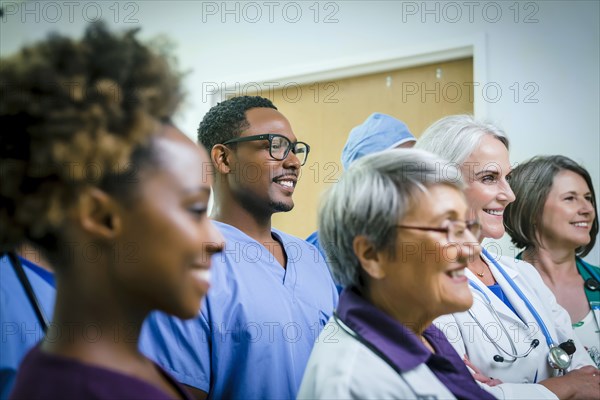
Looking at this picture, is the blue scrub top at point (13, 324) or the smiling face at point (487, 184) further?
the smiling face at point (487, 184)

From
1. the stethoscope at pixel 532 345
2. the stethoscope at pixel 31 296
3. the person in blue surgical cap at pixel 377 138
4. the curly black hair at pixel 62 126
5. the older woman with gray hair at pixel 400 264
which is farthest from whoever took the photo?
the person in blue surgical cap at pixel 377 138

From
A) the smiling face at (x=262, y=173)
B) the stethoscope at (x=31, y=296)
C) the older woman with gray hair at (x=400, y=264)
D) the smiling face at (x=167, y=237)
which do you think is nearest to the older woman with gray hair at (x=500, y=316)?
the older woman with gray hair at (x=400, y=264)

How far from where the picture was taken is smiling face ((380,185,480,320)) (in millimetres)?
1030

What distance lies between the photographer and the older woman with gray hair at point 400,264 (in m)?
0.99

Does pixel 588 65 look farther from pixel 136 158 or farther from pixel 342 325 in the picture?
pixel 136 158

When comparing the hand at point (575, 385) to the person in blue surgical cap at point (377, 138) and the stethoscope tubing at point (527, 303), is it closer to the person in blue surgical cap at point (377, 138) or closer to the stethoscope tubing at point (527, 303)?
the stethoscope tubing at point (527, 303)

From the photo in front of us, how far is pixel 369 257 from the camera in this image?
106cm

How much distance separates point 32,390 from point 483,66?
234cm

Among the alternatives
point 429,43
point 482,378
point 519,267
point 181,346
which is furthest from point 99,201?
point 429,43

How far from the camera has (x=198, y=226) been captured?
748mm

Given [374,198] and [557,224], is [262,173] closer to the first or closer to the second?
[374,198]

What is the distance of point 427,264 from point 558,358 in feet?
2.05

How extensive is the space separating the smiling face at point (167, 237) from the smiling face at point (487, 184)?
1051 mm

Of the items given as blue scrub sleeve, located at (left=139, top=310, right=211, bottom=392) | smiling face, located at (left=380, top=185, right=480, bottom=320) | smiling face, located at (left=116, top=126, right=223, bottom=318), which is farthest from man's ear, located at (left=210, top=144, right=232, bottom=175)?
Answer: smiling face, located at (left=116, top=126, right=223, bottom=318)
